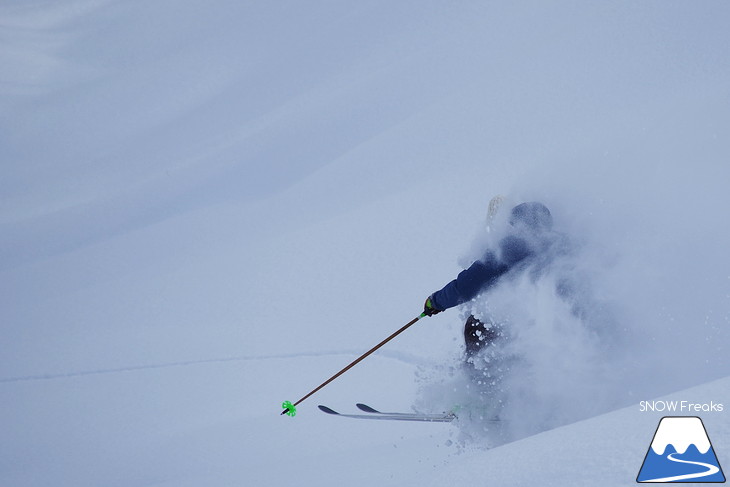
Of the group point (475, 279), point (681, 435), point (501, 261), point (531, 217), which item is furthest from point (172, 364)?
point (681, 435)

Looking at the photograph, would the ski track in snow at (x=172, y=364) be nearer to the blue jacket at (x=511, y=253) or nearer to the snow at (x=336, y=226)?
the snow at (x=336, y=226)

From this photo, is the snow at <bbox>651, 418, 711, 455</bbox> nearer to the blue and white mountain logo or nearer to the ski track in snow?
the blue and white mountain logo

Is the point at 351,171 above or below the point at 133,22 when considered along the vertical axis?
below

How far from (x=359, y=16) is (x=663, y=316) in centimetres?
1057

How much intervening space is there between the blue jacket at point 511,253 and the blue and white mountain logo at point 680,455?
1.38m

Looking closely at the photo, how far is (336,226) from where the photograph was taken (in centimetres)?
741

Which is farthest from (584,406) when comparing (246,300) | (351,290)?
(246,300)

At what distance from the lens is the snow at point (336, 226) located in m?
2.93

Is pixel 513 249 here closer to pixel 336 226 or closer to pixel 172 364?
pixel 172 364

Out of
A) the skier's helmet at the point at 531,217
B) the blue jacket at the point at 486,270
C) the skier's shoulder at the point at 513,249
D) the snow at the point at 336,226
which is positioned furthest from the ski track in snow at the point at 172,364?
the skier's helmet at the point at 531,217

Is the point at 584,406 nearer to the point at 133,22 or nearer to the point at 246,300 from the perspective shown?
the point at 246,300

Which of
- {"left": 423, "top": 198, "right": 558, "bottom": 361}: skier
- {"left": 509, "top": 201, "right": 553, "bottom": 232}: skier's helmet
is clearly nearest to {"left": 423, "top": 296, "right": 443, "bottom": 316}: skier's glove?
{"left": 423, "top": 198, "right": 558, "bottom": 361}: skier

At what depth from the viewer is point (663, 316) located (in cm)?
290

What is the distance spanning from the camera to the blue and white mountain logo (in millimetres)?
1293
